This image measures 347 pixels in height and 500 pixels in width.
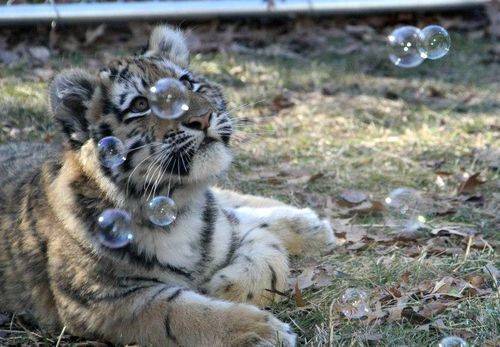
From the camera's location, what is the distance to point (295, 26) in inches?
427

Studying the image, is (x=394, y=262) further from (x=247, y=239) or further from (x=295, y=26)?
(x=295, y=26)

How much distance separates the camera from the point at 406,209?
243 inches

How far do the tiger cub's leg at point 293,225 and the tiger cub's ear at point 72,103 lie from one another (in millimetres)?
1212

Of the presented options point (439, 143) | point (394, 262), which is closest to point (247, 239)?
point (394, 262)

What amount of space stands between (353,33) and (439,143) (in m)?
3.49

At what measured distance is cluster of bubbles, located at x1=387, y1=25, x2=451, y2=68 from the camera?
5.57 m

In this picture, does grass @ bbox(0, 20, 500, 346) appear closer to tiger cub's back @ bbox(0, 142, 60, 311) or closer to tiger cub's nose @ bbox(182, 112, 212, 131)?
tiger cub's nose @ bbox(182, 112, 212, 131)

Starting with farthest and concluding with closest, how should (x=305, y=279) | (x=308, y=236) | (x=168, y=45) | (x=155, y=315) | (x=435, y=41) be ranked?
(x=435, y=41) → (x=308, y=236) → (x=168, y=45) → (x=305, y=279) → (x=155, y=315)

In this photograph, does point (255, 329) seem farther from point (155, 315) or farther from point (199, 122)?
point (199, 122)

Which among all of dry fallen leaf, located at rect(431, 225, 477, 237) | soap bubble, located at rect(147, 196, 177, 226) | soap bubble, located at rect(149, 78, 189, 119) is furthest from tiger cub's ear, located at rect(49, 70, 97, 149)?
dry fallen leaf, located at rect(431, 225, 477, 237)

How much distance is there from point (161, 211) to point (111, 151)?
0.37 m

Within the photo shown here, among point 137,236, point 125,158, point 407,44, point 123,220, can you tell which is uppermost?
point 407,44

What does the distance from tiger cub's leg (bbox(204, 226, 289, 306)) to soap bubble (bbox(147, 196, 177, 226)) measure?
19.8 inches

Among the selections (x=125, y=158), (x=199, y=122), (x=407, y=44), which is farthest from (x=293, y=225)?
(x=125, y=158)
